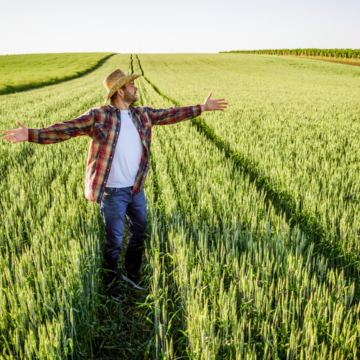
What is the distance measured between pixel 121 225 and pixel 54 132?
37.2 inches

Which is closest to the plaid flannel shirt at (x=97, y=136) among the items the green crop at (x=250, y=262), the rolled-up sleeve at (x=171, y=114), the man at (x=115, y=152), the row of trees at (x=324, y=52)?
the man at (x=115, y=152)

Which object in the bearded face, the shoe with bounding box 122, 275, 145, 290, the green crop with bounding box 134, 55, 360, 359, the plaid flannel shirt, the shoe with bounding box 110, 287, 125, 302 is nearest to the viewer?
the green crop with bounding box 134, 55, 360, 359

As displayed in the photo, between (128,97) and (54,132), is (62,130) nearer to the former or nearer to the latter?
(54,132)

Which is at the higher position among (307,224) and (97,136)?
(97,136)

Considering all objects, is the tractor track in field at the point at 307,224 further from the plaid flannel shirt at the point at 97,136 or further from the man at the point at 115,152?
the plaid flannel shirt at the point at 97,136

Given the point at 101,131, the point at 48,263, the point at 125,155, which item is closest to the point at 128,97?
the point at 101,131

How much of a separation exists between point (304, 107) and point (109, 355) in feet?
40.1

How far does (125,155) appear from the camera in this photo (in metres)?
2.53

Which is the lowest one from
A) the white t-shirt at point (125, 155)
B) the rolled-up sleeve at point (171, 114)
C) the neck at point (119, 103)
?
the white t-shirt at point (125, 155)

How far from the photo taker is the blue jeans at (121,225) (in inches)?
100.0

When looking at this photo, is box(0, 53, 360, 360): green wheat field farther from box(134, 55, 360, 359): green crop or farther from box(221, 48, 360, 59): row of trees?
box(221, 48, 360, 59): row of trees

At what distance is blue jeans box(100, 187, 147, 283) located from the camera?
2539mm

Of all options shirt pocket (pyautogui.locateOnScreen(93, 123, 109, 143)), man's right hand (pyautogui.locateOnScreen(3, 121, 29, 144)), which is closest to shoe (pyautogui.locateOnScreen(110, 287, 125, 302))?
shirt pocket (pyautogui.locateOnScreen(93, 123, 109, 143))

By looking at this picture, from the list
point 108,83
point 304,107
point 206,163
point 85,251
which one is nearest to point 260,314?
point 85,251
